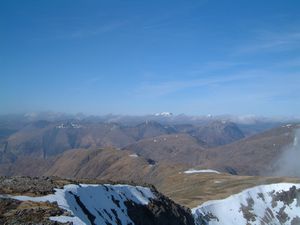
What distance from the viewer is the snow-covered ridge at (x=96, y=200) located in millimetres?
63375

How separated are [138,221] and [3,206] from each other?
3879 cm

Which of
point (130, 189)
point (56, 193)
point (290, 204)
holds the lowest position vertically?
point (290, 204)

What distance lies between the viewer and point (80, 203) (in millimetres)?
72375

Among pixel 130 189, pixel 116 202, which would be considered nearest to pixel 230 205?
pixel 130 189

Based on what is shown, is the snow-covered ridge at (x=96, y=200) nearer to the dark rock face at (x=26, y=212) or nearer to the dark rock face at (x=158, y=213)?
the dark rock face at (x=158, y=213)

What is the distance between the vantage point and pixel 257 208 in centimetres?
17550

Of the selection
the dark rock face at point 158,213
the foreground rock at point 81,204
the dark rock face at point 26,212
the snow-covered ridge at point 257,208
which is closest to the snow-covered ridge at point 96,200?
the foreground rock at point 81,204

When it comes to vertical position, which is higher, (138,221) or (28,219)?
(28,219)

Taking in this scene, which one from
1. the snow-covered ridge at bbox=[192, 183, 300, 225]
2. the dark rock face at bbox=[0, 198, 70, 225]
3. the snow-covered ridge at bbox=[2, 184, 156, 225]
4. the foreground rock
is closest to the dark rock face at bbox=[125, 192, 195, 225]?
the foreground rock

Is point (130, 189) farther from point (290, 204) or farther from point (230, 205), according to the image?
point (290, 204)

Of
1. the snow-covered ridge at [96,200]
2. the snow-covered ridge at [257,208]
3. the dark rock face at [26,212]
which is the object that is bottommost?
the snow-covered ridge at [257,208]

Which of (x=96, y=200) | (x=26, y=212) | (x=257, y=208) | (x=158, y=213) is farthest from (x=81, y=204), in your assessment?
(x=257, y=208)

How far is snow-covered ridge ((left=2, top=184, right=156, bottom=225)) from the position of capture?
6338cm

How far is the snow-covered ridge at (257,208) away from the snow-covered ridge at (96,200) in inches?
1974
